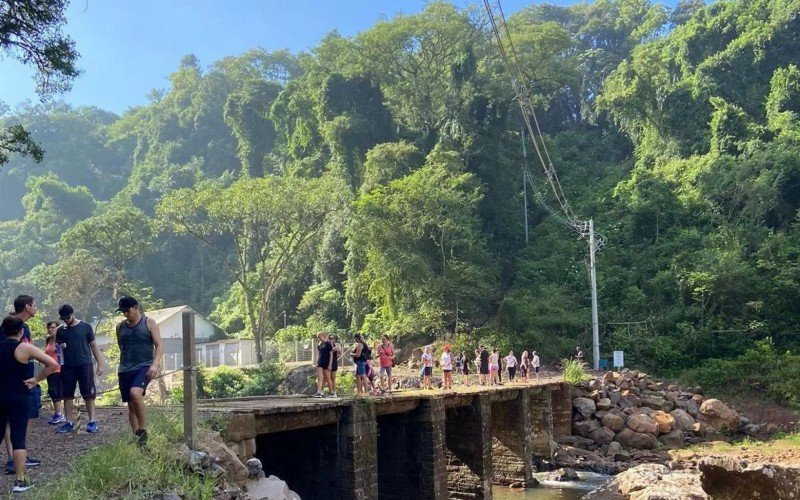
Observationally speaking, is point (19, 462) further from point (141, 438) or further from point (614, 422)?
point (614, 422)

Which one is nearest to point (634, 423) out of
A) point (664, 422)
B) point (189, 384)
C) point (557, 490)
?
point (664, 422)

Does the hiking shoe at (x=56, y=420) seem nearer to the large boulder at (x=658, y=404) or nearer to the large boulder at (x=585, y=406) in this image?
the large boulder at (x=585, y=406)

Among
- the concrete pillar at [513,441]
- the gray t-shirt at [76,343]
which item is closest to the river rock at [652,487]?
the gray t-shirt at [76,343]

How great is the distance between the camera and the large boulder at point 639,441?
2189cm

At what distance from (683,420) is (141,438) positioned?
69.0 ft

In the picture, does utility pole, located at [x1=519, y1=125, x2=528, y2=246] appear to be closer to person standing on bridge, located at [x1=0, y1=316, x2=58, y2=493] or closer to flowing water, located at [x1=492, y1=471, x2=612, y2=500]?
Result: flowing water, located at [x1=492, y1=471, x2=612, y2=500]

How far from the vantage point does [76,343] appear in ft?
27.2

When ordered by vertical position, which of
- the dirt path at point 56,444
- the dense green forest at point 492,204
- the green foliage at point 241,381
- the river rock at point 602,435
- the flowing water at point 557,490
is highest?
the dense green forest at point 492,204

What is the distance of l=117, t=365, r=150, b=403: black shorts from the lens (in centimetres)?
684

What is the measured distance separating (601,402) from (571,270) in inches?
578

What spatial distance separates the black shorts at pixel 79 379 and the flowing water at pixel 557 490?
12321 mm

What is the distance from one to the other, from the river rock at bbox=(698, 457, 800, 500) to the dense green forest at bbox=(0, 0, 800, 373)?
22462mm

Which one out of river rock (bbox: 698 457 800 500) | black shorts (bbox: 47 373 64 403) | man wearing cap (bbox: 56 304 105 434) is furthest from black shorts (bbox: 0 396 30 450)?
river rock (bbox: 698 457 800 500)

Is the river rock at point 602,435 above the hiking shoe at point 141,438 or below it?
below
